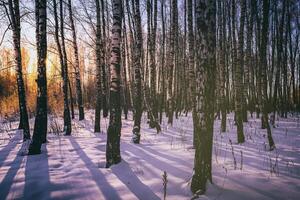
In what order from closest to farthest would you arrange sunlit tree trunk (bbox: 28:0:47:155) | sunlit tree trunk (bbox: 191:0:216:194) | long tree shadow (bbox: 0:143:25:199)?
1. sunlit tree trunk (bbox: 191:0:216:194)
2. long tree shadow (bbox: 0:143:25:199)
3. sunlit tree trunk (bbox: 28:0:47:155)

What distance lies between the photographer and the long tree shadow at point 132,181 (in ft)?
15.1

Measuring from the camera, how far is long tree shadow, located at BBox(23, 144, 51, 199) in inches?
185

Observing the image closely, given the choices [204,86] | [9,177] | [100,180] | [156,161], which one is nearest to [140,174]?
[100,180]

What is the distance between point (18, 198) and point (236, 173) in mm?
4310

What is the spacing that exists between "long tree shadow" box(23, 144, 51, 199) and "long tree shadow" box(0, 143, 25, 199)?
8.9 inches

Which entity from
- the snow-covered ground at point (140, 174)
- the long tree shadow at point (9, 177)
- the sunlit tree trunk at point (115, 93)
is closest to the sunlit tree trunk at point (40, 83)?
the snow-covered ground at point (140, 174)

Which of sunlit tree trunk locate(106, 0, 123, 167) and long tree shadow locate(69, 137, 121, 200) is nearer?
long tree shadow locate(69, 137, 121, 200)

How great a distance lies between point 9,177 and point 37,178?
715 millimetres

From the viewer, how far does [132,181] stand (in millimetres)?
5258

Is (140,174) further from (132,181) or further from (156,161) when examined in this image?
(156,161)

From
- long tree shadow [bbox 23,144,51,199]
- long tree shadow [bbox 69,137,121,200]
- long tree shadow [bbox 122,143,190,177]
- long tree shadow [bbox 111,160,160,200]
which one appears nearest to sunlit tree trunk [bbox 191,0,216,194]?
long tree shadow [bbox 111,160,160,200]

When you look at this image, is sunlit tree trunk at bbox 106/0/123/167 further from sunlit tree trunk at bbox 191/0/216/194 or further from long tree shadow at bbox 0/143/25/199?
sunlit tree trunk at bbox 191/0/216/194

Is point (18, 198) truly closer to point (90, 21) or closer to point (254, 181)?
point (254, 181)

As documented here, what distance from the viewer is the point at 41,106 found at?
7.88 m
